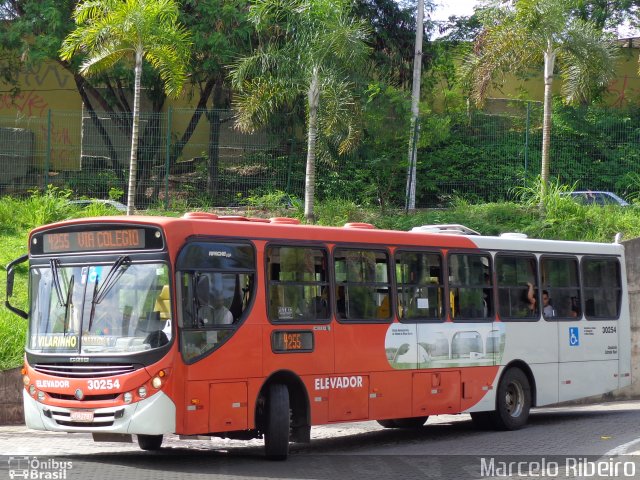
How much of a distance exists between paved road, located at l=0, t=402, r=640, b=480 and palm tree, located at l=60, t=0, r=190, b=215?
31.4 ft

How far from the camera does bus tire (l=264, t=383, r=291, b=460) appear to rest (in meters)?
11.8

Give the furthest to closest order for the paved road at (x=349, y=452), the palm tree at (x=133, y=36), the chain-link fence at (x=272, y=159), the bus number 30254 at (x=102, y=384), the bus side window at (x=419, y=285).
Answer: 1. the chain-link fence at (x=272, y=159)
2. the palm tree at (x=133, y=36)
3. the bus side window at (x=419, y=285)
4. the paved road at (x=349, y=452)
5. the bus number 30254 at (x=102, y=384)

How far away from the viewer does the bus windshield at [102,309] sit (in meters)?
11.1

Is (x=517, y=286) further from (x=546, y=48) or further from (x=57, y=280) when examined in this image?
(x=546, y=48)

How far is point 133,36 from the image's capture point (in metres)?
22.2

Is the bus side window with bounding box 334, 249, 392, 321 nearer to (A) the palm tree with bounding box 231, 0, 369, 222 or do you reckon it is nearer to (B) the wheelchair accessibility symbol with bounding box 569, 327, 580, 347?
(B) the wheelchair accessibility symbol with bounding box 569, 327, 580, 347

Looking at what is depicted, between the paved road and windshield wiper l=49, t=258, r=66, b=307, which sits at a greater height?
windshield wiper l=49, t=258, r=66, b=307

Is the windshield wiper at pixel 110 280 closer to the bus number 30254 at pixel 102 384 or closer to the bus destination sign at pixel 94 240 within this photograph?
the bus destination sign at pixel 94 240

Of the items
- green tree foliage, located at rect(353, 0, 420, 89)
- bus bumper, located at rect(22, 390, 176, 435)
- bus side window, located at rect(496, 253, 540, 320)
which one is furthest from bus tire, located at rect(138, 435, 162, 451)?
green tree foliage, located at rect(353, 0, 420, 89)

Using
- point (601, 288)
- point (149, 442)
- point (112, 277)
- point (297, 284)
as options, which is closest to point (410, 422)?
point (601, 288)

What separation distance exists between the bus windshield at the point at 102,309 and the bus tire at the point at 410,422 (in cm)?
630

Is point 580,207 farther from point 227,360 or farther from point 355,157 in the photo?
point 227,360

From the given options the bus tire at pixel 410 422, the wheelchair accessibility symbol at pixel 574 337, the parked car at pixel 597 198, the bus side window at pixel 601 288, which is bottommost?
the bus tire at pixel 410 422

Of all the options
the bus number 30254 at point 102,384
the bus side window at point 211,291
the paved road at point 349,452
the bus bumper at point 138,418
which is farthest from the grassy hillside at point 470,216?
the bus bumper at point 138,418
